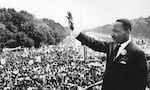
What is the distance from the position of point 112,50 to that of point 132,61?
332 millimetres

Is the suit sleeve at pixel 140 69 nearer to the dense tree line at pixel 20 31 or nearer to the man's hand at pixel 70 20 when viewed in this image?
the man's hand at pixel 70 20

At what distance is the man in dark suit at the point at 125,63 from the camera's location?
291 cm

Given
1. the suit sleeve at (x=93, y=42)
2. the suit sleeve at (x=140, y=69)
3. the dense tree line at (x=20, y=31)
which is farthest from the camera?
the dense tree line at (x=20, y=31)

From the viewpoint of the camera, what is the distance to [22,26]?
49.0 m

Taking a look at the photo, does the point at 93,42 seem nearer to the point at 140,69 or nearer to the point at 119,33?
the point at 119,33

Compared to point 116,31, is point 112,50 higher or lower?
lower

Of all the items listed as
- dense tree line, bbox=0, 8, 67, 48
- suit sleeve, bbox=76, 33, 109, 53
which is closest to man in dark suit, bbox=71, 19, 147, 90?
suit sleeve, bbox=76, 33, 109, 53

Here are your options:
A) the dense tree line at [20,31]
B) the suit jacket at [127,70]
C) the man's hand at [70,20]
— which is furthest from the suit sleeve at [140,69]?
the dense tree line at [20,31]

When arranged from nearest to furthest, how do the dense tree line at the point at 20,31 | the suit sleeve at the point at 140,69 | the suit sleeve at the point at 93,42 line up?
the suit sleeve at the point at 140,69 → the suit sleeve at the point at 93,42 → the dense tree line at the point at 20,31

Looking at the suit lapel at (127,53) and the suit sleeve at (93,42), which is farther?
the suit sleeve at (93,42)

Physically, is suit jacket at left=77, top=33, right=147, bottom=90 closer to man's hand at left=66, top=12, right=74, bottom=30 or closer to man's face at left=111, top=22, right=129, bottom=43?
man's face at left=111, top=22, right=129, bottom=43

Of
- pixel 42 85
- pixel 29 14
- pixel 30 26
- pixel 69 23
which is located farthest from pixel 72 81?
pixel 29 14

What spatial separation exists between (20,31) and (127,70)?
1859 inches

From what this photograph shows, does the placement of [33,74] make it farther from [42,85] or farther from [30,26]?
[30,26]
